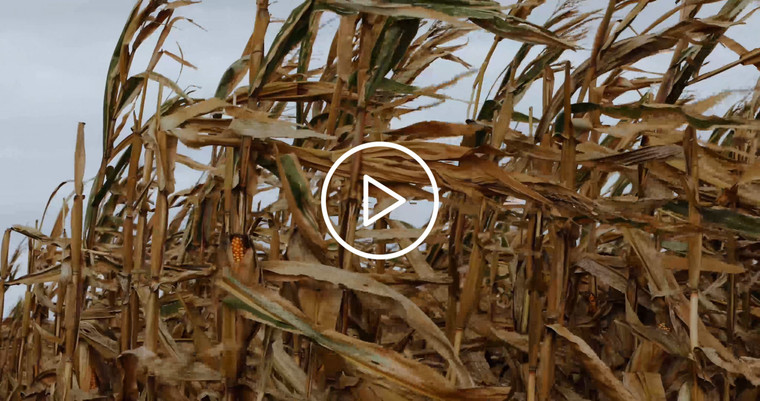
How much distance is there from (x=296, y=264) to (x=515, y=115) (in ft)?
1.06

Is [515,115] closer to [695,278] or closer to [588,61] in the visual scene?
[588,61]

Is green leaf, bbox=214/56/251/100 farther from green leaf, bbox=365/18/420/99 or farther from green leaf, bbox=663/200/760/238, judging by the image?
green leaf, bbox=663/200/760/238

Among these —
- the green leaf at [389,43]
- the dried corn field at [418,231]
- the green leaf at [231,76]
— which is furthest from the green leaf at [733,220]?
the green leaf at [231,76]

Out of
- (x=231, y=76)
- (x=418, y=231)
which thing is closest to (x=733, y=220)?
(x=418, y=231)

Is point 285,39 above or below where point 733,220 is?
above

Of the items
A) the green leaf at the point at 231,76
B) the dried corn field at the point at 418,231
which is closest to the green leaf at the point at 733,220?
the dried corn field at the point at 418,231

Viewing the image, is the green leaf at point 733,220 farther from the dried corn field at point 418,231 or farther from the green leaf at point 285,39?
the green leaf at point 285,39

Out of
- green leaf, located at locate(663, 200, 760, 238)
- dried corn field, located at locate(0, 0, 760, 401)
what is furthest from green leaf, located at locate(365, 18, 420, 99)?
green leaf, located at locate(663, 200, 760, 238)

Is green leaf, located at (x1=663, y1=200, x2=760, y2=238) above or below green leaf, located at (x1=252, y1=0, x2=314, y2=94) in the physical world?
below

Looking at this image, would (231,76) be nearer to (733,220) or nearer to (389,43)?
(389,43)

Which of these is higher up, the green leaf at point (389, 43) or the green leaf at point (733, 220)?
the green leaf at point (389, 43)

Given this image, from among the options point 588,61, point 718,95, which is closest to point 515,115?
point 588,61

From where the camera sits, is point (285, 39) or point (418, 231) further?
point (418, 231)

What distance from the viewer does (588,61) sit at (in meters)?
0.79
